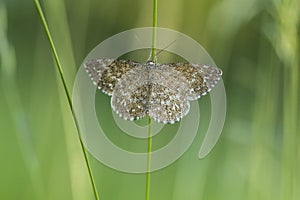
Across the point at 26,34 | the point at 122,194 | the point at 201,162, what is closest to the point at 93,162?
the point at 122,194

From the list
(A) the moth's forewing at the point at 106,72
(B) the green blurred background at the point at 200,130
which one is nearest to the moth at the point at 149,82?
(A) the moth's forewing at the point at 106,72

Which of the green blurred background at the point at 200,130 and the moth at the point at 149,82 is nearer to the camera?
the moth at the point at 149,82

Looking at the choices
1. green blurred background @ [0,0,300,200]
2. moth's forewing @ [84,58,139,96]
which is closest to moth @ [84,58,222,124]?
moth's forewing @ [84,58,139,96]

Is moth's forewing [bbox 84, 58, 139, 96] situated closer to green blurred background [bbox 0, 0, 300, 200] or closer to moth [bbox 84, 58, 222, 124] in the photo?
moth [bbox 84, 58, 222, 124]

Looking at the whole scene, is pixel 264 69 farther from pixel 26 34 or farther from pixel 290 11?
pixel 26 34

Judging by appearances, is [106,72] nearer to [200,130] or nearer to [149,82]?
[149,82]

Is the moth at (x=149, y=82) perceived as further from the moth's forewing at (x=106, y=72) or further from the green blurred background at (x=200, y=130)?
the green blurred background at (x=200, y=130)

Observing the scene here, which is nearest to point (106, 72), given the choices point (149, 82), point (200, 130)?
point (149, 82)
